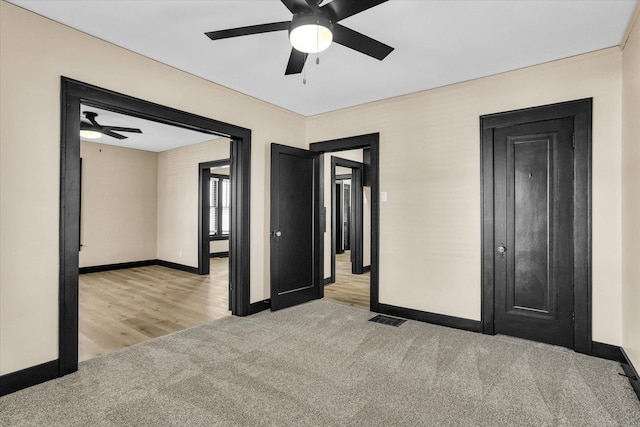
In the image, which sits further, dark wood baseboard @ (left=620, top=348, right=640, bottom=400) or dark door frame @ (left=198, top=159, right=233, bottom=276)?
dark door frame @ (left=198, top=159, right=233, bottom=276)

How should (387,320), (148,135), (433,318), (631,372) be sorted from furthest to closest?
1. (148,135)
2. (387,320)
3. (433,318)
4. (631,372)

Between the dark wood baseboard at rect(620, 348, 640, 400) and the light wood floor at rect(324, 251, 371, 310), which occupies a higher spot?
the dark wood baseboard at rect(620, 348, 640, 400)

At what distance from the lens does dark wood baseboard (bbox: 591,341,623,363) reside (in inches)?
111

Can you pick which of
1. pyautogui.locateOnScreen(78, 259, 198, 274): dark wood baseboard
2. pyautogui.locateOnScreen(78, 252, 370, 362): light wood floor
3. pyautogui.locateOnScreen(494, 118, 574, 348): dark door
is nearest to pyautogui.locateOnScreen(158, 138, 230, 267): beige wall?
pyautogui.locateOnScreen(78, 259, 198, 274): dark wood baseboard

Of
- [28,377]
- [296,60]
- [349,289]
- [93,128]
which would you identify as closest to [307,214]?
[349,289]

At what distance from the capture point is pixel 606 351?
288cm

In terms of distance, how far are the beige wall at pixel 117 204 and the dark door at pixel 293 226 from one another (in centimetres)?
467

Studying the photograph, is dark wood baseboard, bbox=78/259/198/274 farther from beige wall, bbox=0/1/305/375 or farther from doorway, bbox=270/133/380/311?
beige wall, bbox=0/1/305/375

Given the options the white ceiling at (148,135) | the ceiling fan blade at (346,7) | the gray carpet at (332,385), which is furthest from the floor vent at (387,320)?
the white ceiling at (148,135)

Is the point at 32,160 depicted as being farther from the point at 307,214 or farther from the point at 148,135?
the point at 148,135

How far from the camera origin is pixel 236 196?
4156mm

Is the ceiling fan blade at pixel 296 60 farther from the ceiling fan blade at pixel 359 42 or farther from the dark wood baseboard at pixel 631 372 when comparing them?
the dark wood baseboard at pixel 631 372

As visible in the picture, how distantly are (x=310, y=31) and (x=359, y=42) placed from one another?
1.47 ft

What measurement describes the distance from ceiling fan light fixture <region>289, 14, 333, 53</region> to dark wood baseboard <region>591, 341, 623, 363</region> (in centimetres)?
337
